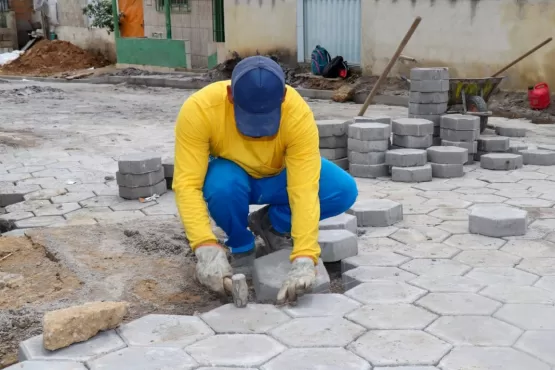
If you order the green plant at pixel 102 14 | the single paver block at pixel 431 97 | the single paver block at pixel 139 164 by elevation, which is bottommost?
the single paver block at pixel 139 164

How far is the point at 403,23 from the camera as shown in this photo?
450 inches

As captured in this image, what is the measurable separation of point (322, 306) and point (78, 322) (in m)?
1.13

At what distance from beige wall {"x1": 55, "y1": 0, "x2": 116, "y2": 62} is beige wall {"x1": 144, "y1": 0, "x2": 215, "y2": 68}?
2921 mm

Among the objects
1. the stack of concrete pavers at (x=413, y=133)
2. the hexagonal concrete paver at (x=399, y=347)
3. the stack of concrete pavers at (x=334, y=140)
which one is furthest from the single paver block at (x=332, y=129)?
the hexagonal concrete paver at (x=399, y=347)

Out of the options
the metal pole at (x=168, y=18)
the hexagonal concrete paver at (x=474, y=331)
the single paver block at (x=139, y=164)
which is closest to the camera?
the hexagonal concrete paver at (x=474, y=331)

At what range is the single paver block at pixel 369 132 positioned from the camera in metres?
5.94

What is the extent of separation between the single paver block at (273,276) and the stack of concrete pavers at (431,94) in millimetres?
3786

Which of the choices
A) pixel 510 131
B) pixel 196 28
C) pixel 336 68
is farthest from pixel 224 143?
pixel 196 28

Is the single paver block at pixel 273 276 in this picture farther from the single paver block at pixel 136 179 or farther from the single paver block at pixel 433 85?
the single paver block at pixel 433 85

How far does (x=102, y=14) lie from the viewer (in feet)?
62.4

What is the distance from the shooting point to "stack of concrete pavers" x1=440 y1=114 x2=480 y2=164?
640 cm

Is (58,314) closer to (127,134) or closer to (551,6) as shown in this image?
(127,134)

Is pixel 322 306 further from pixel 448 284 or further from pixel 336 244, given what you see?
pixel 448 284

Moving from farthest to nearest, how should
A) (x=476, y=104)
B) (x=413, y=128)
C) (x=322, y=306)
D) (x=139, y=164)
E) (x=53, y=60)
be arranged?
1. (x=53, y=60)
2. (x=476, y=104)
3. (x=413, y=128)
4. (x=139, y=164)
5. (x=322, y=306)
